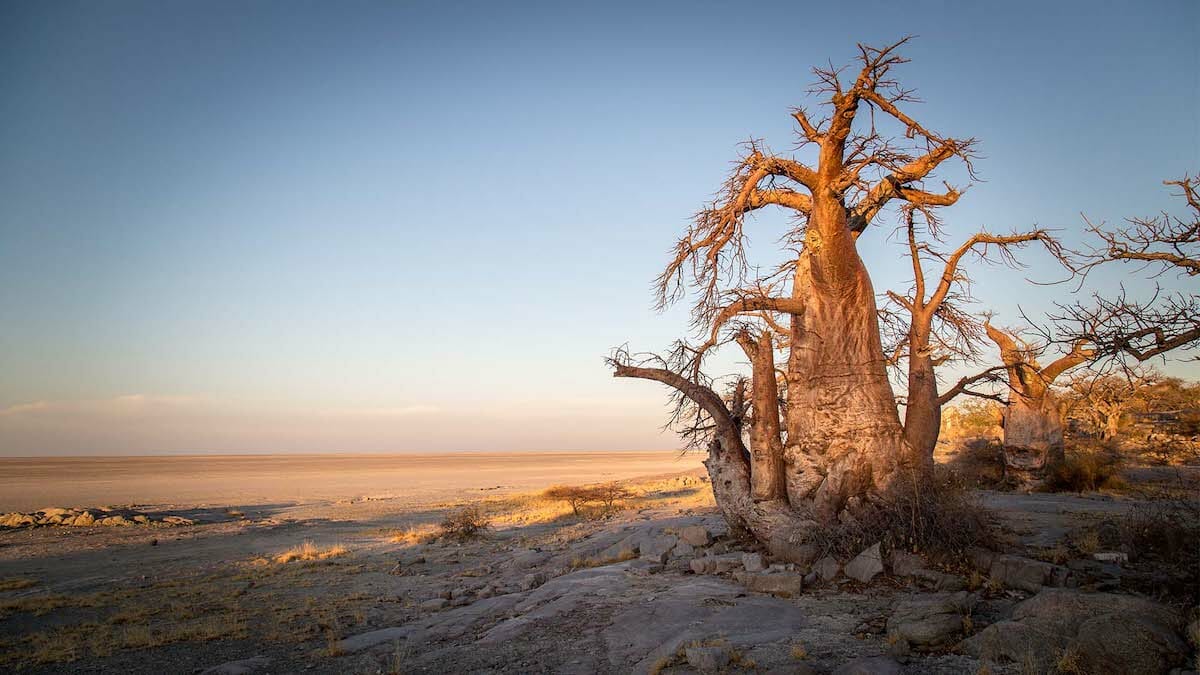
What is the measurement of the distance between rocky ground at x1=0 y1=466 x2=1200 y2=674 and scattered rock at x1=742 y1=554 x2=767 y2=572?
3 centimetres

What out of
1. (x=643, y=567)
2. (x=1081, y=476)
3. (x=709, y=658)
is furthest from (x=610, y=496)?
(x=709, y=658)

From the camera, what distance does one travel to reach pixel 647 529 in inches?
519

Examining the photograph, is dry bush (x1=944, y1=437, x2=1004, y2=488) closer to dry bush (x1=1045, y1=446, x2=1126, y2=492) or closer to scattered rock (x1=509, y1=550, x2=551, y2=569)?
dry bush (x1=1045, y1=446, x2=1126, y2=492)

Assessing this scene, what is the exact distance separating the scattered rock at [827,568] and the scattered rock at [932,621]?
54.5 inches

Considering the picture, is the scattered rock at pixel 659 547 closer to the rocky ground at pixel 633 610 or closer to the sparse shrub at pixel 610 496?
the rocky ground at pixel 633 610

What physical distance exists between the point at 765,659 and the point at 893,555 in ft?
9.93

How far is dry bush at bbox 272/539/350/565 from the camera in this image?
15289 mm

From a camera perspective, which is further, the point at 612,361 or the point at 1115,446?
the point at 1115,446

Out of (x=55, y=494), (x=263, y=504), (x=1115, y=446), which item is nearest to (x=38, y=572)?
(x=263, y=504)

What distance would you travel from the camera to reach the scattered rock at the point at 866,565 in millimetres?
7277

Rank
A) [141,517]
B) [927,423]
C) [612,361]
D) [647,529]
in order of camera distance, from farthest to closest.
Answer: [141,517], [647,529], [612,361], [927,423]

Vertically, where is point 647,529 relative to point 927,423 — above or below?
below

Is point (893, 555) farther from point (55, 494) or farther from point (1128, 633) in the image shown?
point (55, 494)

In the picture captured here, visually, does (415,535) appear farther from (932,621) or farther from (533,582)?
(932,621)
